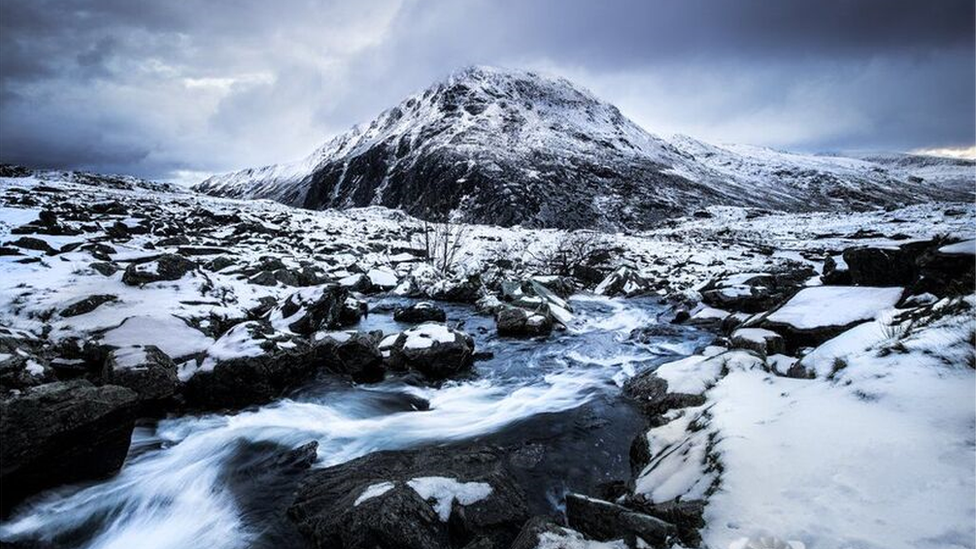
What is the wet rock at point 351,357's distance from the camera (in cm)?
1086

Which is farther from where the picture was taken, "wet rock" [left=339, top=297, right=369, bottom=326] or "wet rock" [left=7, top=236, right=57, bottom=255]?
"wet rock" [left=339, top=297, right=369, bottom=326]

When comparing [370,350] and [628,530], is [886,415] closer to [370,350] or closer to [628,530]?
[628,530]

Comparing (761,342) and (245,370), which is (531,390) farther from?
(245,370)

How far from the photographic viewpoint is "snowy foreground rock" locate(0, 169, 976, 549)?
12.8ft

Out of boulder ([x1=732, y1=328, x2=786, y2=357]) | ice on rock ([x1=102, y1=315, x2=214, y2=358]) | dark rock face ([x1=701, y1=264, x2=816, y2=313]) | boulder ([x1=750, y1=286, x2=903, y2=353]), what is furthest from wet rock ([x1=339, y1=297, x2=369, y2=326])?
dark rock face ([x1=701, y1=264, x2=816, y2=313])

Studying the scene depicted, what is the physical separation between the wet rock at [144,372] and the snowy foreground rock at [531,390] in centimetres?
3

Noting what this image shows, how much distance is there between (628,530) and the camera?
397 cm

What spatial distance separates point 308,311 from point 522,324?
21.4ft

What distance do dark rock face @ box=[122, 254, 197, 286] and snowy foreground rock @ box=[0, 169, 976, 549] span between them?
63mm

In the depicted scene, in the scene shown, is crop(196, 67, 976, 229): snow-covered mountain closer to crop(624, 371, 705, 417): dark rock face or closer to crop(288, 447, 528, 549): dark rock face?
crop(624, 371, 705, 417): dark rock face

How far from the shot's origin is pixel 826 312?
9.97 metres

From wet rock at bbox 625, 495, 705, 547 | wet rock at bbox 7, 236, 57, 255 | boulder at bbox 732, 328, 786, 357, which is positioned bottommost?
wet rock at bbox 625, 495, 705, 547

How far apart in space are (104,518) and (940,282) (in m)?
13.8

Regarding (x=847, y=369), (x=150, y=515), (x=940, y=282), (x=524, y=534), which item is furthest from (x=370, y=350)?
(x=940, y=282)
